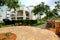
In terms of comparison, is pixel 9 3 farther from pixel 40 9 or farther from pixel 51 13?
pixel 51 13

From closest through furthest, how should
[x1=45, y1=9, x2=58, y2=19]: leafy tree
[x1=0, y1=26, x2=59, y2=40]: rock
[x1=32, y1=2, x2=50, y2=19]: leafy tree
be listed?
[x1=0, y1=26, x2=59, y2=40]: rock < [x1=45, y1=9, x2=58, y2=19]: leafy tree < [x1=32, y1=2, x2=50, y2=19]: leafy tree

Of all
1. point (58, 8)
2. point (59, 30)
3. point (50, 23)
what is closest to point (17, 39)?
point (59, 30)

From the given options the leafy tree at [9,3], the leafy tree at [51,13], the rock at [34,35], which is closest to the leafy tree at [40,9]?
the leafy tree at [51,13]

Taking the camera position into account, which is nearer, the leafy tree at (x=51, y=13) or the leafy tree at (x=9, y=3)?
the leafy tree at (x=9, y=3)

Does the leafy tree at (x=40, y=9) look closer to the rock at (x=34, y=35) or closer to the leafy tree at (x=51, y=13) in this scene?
the leafy tree at (x=51, y=13)

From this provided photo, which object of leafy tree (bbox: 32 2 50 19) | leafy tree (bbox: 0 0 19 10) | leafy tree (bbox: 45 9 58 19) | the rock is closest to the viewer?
the rock

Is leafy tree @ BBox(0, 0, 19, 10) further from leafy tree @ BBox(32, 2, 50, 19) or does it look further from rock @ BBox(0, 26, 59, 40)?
rock @ BBox(0, 26, 59, 40)

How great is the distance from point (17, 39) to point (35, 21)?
27.9ft

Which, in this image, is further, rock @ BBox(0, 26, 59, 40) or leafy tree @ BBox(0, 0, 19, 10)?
leafy tree @ BBox(0, 0, 19, 10)

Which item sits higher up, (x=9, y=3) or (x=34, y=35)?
(x=9, y=3)

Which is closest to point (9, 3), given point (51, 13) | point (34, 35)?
point (51, 13)

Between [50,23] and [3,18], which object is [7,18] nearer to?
[3,18]

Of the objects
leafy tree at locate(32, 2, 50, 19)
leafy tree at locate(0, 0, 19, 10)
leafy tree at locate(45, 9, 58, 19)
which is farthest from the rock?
leafy tree at locate(32, 2, 50, 19)

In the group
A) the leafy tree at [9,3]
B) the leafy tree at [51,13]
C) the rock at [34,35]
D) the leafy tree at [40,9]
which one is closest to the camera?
the rock at [34,35]
